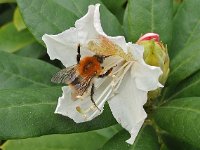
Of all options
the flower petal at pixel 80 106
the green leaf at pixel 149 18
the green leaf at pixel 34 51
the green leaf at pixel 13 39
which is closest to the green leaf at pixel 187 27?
the green leaf at pixel 149 18

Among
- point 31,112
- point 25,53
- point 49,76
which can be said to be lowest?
point 25,53

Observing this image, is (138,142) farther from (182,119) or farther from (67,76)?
(67,76)

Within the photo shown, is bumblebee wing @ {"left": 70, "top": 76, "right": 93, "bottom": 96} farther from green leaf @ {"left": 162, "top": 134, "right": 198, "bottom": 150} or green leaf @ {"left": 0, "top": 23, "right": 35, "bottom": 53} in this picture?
green leaf @ {"left": 0, "top": 23, "right": 35, "bottom": 53}

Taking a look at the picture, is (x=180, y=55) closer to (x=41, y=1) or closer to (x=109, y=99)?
(x=109, y=99)

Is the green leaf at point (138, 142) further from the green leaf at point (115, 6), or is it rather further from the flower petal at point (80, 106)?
the green leaf at point (115, 6)

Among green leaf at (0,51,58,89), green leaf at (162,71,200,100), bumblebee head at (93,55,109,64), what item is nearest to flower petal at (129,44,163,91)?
bumblebee head at (93,55,109,64)


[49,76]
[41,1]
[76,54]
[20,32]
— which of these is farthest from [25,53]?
[76,54]

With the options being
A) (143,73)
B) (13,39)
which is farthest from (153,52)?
(13,39)
